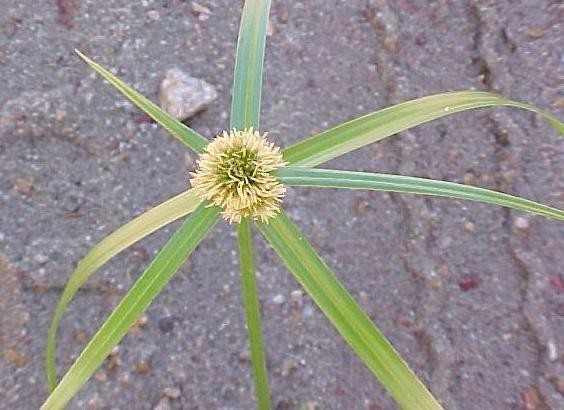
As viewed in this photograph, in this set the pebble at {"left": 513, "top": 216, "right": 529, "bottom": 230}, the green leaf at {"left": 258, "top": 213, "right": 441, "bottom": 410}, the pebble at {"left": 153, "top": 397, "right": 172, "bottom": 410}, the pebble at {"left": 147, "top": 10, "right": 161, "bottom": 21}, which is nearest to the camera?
the green leaf at {"left": 258, "top": 213, "right": 441, "bottom": 410}

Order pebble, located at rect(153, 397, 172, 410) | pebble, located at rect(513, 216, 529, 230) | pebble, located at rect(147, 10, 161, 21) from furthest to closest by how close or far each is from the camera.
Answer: pebble, located at rect(147, 10, 161, 21) < pebble, located at rect(513, 216, 529, 230) < pebble, located at rect(153, 397, 172, 410)

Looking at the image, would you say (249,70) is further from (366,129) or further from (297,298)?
(297,298)

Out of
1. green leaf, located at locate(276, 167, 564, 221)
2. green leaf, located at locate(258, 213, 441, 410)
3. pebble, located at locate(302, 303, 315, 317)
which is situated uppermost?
pebble, located at locate(302, 303, 315, 317)

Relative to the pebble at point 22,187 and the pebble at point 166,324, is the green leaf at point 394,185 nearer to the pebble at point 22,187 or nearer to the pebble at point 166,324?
the pebble at point 166,324

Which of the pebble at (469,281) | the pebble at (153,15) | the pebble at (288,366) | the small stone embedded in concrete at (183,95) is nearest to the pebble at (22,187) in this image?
the small stone embedded in concrete at (183,95)

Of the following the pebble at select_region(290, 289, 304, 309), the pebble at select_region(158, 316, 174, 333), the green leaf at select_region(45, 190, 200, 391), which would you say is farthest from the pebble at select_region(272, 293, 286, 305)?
the green leaf at select_region(45, 190, 200, 391)

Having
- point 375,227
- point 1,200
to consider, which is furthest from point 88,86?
point 375,227

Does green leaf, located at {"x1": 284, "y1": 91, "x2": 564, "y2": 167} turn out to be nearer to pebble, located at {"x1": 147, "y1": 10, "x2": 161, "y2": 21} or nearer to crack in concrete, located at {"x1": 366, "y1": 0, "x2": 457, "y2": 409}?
crack in concrete, located at {"x1": 366, "y1": 0, "x2": 457, "y2": 409}
